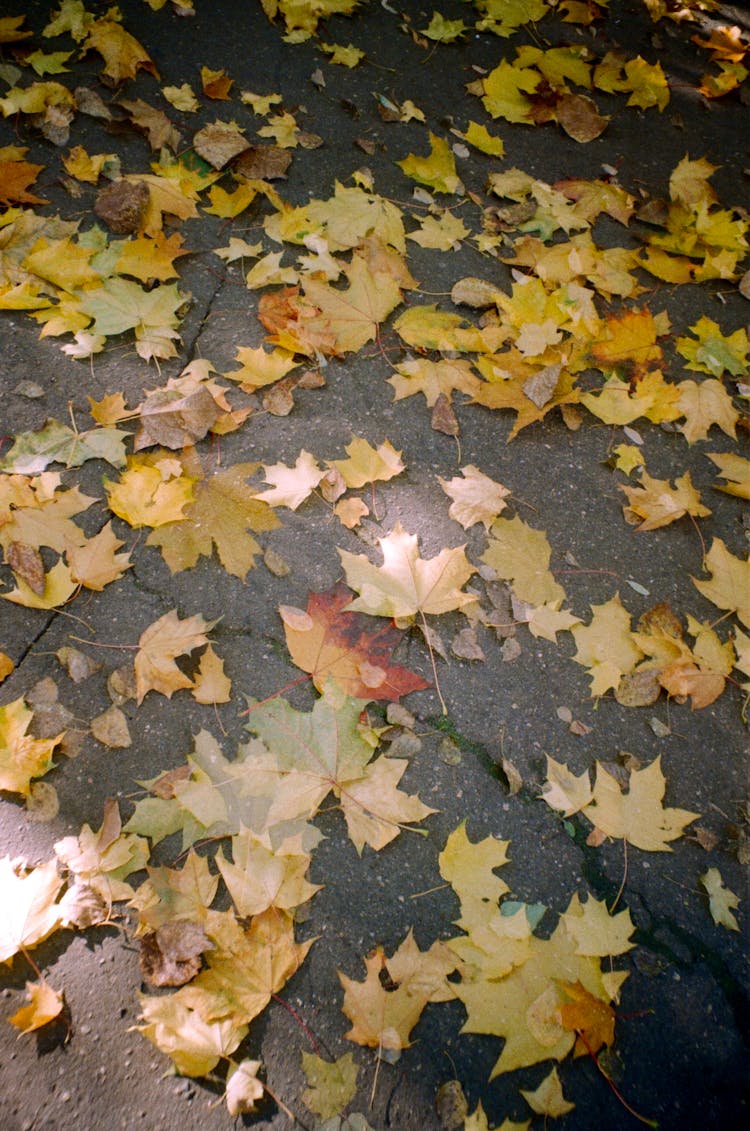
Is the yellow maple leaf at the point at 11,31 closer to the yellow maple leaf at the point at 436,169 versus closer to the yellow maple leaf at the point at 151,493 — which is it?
the yellow maple leaf at the point at 436,169

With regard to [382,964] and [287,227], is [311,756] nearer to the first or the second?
[382,964]

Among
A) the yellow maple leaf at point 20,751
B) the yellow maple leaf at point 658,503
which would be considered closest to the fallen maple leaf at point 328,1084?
the yellow maple leaf at point 20,751

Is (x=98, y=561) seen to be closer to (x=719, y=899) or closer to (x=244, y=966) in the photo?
(x=244, y=966)

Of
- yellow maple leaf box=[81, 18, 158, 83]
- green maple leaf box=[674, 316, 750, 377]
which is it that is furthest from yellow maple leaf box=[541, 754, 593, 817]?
yellow maple leaf box=[81, 18, 158, 83]

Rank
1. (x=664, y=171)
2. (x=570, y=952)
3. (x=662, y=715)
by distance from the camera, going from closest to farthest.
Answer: (x=570, y=952) < (x=662, y=715) < (x=664, y=171)

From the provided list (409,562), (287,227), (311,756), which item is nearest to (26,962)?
(311,756)

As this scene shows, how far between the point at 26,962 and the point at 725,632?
189 cm

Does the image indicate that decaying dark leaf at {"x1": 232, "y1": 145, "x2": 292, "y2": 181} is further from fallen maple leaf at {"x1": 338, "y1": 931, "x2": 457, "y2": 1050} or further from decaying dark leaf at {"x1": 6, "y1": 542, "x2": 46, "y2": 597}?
fallen maple leaf at {"x1": 338, "y1": 931, "x2": 457, "y2": 1050}

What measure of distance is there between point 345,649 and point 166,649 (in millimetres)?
444

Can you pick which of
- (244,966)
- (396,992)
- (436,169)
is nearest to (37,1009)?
(244,966)

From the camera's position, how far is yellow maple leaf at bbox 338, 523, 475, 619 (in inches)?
72.6

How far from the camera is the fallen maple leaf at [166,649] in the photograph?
1704 mm

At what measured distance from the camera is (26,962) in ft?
4.50

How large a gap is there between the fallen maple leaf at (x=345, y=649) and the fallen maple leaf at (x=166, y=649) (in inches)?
8.9
